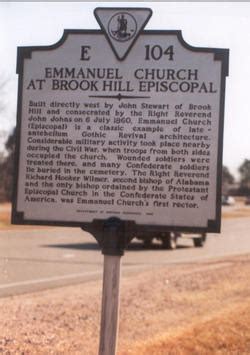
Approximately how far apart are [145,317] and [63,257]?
7.77 metres

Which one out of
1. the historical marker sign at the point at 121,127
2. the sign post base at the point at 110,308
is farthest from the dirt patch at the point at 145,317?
the historical marker sign at the point at 121,127

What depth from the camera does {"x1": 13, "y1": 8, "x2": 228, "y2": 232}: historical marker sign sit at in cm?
429

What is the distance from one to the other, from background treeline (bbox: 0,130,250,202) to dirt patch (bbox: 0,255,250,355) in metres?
1.96

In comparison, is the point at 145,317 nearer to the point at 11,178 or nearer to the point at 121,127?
the point at 121,127

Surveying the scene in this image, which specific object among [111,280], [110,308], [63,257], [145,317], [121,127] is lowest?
[63,257]

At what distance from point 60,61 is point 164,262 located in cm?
1064

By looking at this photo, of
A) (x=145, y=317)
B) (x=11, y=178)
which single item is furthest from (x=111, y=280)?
(x=11, y=178)

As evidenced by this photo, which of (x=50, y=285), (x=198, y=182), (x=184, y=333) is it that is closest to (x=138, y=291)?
(x=50, y=285)

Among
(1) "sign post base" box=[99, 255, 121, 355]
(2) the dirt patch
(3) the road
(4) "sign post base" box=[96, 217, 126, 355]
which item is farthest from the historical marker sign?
(3) the road

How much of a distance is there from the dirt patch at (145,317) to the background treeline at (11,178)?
196cm

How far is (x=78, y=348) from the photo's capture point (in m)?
6.24

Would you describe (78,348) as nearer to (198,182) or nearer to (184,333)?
(184,333)

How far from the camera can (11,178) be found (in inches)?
1619

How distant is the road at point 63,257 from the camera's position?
36.8 feet
